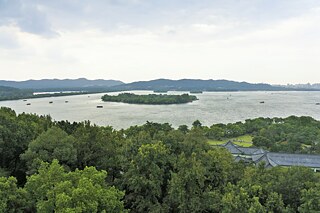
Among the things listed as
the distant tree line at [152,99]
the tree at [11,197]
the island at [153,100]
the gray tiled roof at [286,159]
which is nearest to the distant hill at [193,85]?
the distant tree line at [152,99]

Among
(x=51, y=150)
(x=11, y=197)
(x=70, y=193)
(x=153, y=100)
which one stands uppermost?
(x=51, y=150)

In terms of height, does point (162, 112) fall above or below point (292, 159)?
above

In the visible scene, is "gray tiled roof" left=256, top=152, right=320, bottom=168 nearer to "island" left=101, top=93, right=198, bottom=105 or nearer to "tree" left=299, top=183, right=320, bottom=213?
"tree" left=299, top=183, right=320, bottom=213

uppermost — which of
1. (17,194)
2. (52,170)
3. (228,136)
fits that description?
(52,170)

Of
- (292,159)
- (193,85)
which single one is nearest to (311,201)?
(292,159)

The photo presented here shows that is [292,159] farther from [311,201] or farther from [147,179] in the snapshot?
[147,179]

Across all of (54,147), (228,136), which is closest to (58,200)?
(54,147)

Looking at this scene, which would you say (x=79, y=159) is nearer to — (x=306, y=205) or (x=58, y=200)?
(x=58, y=200)

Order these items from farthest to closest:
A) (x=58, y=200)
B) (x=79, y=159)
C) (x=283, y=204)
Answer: (x=79, y=159)
(x=283, y=204)
(x=58, y=200)
